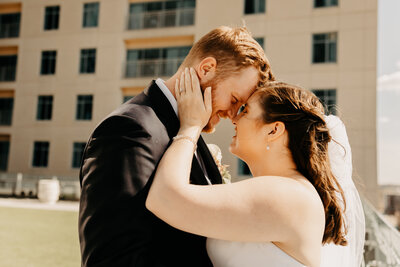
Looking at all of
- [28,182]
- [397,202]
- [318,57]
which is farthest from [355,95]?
[28,182]

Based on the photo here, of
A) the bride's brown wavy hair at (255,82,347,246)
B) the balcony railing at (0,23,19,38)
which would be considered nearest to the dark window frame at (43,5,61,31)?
the balcony railing at (0,23,19,38)

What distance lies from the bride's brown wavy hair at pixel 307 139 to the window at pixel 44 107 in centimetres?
2915

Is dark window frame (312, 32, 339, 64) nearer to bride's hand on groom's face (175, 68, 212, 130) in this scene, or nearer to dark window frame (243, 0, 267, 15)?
dark window frame (243, 0, 267, 15)

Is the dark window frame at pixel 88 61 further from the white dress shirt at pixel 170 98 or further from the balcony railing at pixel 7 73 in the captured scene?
the white dress shirt at pixel 170 98

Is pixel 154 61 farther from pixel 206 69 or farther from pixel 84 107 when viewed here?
pixel 206 69

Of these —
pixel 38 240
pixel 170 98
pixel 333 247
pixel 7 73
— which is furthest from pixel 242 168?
pixel 170 98

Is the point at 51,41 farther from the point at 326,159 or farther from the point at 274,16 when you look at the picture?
the point at 326,159

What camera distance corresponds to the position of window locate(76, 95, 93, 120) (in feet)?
93.5

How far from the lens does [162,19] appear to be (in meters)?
27.9

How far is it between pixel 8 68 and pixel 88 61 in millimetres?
7441

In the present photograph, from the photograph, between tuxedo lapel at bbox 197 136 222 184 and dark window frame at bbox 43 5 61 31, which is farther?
dark window frame at bbox 43 5 61 31

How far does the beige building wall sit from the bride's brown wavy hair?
65.3ft

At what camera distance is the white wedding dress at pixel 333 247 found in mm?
2338

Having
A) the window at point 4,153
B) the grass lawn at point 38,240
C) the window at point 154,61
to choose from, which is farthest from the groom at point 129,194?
the window at point 4,153
